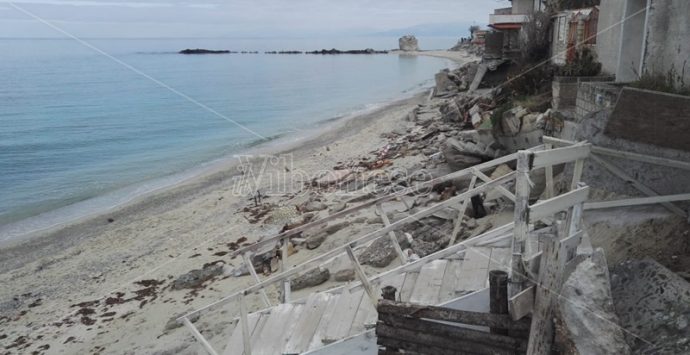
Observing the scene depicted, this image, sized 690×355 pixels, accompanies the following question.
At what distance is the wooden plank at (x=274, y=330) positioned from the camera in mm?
5145

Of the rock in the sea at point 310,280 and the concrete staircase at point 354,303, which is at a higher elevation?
the concrete staircase at point 354,303

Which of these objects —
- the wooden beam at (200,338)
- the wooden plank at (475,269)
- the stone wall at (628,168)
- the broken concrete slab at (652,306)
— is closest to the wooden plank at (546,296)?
the broken concrete slab at (652,306)

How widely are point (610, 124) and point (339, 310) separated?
321 cm

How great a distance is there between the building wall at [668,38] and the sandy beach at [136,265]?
5.42m

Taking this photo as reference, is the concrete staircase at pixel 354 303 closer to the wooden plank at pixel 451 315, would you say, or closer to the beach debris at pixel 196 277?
the wooden plank at pixel 451 315

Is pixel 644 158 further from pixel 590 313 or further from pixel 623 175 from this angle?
pixel 590 313

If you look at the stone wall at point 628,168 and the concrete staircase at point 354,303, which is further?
the stone wall at point 628,168

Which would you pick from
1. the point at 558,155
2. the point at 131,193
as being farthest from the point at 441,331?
the point at 131,193

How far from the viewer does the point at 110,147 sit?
96.7 feet

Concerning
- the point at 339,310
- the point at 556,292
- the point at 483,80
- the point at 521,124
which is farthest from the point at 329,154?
the point at 556,292

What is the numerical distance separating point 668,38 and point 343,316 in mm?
5693

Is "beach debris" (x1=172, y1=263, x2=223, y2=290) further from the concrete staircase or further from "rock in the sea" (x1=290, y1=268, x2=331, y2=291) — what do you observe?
the concrete staircase

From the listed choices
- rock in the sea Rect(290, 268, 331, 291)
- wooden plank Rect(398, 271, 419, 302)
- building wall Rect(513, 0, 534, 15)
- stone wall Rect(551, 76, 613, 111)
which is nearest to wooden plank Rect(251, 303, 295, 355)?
wooden plank Rect(398, 271, 419, 302)

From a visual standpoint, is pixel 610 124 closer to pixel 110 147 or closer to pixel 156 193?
pixel 156 193
